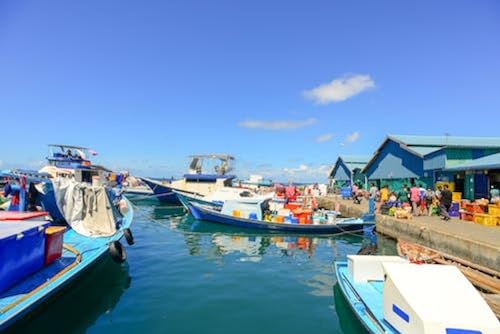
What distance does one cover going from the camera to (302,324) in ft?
23.1

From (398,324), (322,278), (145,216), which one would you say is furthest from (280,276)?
(145,216)

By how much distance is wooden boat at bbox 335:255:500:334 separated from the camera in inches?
174

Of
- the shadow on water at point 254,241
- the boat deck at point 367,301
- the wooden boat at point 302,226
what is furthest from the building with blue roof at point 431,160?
the boat deck at point 367,301

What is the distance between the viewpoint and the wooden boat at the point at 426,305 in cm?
441

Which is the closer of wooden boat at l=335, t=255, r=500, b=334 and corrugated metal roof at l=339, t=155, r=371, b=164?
wooden boat at l=335, t=255, r=500, b=334

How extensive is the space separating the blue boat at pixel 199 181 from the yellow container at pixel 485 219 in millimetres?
22185

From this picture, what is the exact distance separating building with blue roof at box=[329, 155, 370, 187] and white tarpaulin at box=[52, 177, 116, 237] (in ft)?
107

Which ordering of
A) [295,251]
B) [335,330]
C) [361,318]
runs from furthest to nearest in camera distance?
[295,251], [335,330], [361,318]

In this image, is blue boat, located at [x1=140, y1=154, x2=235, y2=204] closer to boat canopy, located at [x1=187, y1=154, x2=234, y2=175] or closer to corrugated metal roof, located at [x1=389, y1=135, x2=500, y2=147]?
boat canopy, located at [x1=187, y1=154, x2=234, y2=175]

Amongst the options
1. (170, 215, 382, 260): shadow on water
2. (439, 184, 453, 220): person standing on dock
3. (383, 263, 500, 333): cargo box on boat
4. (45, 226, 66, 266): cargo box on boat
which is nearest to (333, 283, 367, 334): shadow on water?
(383, 263, 500, 333): cargo box on boat

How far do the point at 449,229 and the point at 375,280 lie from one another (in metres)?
8.03

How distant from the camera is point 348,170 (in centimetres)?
4122

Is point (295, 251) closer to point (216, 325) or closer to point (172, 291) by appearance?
point (172, 291)

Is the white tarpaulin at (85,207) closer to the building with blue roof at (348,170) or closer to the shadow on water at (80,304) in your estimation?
the shadow on water at (80,304)
